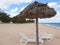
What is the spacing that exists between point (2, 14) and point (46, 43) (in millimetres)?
28531

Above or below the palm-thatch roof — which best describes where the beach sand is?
below

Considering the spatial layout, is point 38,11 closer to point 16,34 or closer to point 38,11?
point 38,11

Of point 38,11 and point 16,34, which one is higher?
point 38,11

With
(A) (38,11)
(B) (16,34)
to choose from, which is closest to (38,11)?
(A) (38,11)

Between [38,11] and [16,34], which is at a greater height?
[38,11]

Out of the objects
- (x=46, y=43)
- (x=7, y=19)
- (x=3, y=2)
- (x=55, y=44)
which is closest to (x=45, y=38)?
(x=46, y=43)

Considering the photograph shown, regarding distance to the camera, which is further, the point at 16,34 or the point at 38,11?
the point at 16,34

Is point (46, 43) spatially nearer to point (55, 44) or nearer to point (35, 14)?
point (55, 44)

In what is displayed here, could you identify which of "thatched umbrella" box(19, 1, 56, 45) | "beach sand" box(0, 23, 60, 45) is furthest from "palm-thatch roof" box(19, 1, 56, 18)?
"beach sand" box(0, 23, 60, 45)

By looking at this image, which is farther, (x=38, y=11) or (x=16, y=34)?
(x=16, y=34)

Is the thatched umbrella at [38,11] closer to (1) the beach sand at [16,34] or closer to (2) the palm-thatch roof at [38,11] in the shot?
(2) the palm-thatch roof at [38,11]

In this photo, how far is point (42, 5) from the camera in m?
4.80

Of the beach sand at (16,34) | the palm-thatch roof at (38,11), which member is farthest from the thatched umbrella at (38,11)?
the beach sand at (16,34)

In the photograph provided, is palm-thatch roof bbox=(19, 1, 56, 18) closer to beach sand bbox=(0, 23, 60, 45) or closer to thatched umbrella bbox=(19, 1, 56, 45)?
thatched umbrella bbox=(19, 1, 56, 45)
